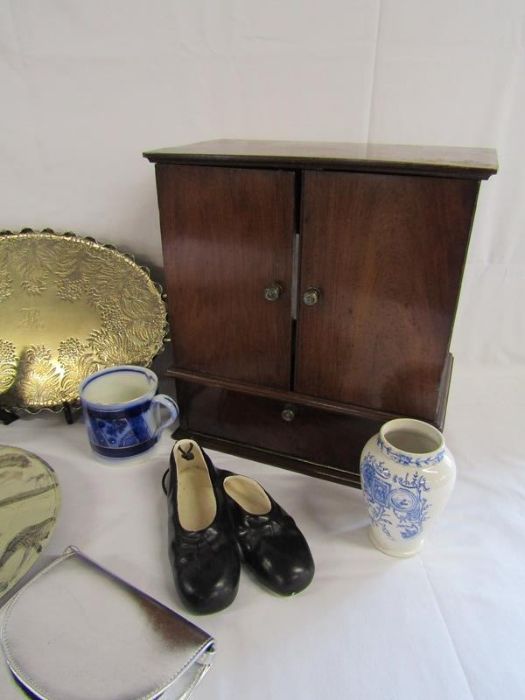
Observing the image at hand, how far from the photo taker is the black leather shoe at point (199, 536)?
503 mm

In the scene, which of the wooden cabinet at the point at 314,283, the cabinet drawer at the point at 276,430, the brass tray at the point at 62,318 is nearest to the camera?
the wooden cabinet at the point at 314,283

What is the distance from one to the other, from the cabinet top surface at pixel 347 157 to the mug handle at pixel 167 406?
0.33 meters

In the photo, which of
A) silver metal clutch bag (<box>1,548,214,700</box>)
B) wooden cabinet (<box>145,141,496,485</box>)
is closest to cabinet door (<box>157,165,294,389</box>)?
wooden cabinet (<box>145,141,496,485</box>)

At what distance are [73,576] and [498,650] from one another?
0.45 meters

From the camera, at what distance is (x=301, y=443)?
72 cm

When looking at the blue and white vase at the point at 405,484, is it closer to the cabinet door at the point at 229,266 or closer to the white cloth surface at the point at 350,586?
the white cloth surface at the point at 350,586

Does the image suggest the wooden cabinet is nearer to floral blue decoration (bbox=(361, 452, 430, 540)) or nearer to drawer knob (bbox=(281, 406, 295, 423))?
drawer knob (bbox=(281, 406, 295, 423))

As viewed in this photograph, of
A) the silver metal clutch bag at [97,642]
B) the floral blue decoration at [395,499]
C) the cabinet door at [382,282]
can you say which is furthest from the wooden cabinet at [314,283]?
the silver metal clutch bag at [97,642]

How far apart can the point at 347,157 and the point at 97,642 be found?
561 millimetres

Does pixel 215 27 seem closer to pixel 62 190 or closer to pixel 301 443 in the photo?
pixel 62 190

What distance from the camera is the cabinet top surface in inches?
19.6

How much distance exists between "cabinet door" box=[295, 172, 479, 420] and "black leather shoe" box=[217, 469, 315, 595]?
17 cm

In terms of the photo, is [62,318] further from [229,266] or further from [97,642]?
[97,642]

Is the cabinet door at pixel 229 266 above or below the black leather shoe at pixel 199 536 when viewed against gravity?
above
